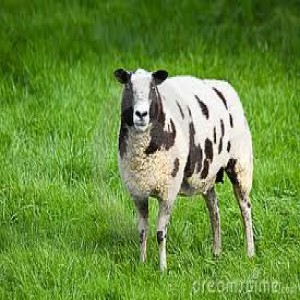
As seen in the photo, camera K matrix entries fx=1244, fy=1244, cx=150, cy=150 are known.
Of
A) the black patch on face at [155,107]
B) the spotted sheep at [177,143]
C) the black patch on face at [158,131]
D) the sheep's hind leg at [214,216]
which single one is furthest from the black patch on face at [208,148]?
the sheep's hind leg at [214,216]

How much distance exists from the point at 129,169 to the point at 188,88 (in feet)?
2.64

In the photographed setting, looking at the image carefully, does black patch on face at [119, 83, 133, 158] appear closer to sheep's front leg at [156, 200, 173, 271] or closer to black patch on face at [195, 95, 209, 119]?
sheep's front leg at [156, 200, 173, 271]

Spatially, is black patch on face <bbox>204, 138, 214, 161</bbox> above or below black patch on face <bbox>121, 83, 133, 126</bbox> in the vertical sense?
below

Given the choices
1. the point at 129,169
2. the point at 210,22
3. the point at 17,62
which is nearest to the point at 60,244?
the point at 129,169

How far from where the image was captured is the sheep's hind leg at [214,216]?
887cm

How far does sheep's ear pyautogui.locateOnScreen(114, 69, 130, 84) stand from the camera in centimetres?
786

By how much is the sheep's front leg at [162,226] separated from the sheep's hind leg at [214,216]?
2.34 ft

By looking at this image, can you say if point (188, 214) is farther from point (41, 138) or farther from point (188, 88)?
point (41, 138)

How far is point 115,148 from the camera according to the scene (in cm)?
1062

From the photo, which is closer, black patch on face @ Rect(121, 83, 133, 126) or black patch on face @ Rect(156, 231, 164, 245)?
black patch on face @ Rect(121, 83, 133, 126)

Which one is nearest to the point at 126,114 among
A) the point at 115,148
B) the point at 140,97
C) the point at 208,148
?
the point at 140,97

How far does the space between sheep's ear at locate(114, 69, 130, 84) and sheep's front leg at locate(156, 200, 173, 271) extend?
843mm

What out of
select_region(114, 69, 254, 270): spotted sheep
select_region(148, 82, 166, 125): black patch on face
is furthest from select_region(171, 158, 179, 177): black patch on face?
select_region(148, 82, 166, 125): black patch on face

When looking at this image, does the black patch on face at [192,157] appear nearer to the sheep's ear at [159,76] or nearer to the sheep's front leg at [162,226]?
the sheep's front leg at [162,226]
